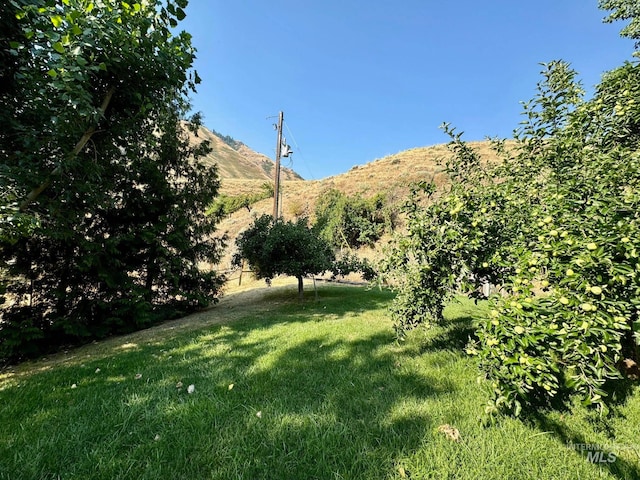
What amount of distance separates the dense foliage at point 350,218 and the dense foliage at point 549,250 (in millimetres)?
13955

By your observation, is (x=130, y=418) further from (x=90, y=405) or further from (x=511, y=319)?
(x=511, y=319)

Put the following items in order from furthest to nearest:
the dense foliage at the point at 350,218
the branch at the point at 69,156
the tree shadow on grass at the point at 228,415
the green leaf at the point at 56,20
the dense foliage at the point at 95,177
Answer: the dense foliage at the point at 350,218 < the branch at the point at 69,156 < the dense foliage at the point at 95,177 < the green leaf at the point at 56,20 < the tree shadow on grass at the point at 228,415

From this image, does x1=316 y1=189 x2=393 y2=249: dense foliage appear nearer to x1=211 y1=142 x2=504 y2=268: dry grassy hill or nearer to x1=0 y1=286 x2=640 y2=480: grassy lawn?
x1=211 y1=142 x2=504 y2=268: dry grassy hill

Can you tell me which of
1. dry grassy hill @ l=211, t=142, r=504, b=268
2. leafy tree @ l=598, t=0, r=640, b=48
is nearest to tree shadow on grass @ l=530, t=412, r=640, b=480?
leafy tree @ l=598, t=0, r=640, b=48

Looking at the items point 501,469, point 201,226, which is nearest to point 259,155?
point 201,226

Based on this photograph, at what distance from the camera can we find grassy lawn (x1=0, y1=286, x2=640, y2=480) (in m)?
1.52

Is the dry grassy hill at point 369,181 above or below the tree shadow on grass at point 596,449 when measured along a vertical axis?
above

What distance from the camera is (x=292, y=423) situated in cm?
190

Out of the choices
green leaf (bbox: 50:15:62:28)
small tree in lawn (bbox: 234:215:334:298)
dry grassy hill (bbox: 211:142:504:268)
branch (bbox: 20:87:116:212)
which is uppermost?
dry grassy hill (bbox: 211:142:504:268)

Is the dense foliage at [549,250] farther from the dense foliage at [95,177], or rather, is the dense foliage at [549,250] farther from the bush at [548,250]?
the dense foliage at [95,177]

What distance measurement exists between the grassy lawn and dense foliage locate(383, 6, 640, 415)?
273mm

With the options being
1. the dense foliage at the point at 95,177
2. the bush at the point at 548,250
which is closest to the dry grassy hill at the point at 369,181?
the dense foliage at the point at 95,177

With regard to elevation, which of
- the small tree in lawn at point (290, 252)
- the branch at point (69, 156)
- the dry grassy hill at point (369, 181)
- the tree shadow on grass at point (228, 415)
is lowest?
the tree shadow on grass at point (228, 415)

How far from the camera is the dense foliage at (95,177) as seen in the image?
2.41m
